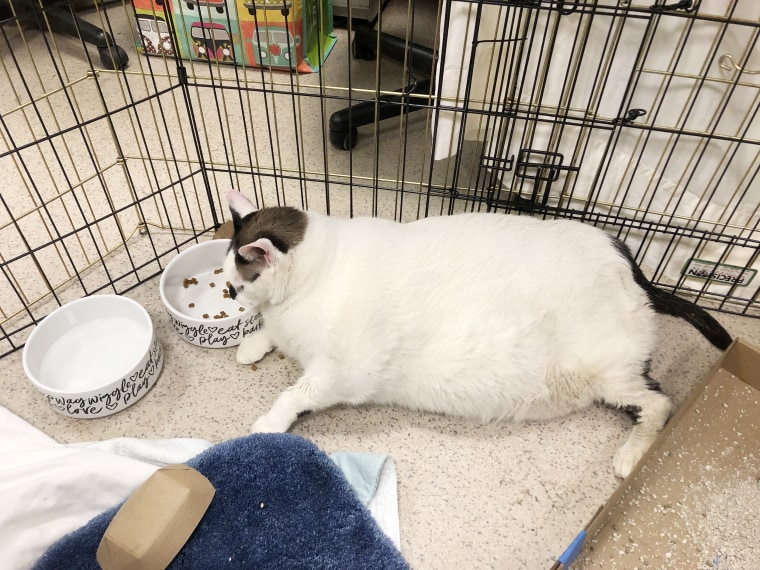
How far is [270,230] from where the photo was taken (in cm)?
114

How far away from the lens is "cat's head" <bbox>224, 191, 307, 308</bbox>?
1086 millimetres

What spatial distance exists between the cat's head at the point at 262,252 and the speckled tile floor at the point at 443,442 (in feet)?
0.97

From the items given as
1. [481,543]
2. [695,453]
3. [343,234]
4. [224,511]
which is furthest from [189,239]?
[695,453]

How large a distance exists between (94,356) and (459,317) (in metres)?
0.91

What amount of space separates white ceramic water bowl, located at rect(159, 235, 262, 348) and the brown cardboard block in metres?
0.40

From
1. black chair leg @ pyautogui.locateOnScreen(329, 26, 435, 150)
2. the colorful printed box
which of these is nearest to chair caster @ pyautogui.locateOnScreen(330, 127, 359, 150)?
black chair leg @ pyautogui.locateOnScreen(329, 26, 435, 150)

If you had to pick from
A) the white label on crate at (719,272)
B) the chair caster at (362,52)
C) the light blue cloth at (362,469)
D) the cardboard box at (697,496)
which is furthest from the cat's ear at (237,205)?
the chair caster at (362,52)

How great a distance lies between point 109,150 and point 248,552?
1613 millimetres

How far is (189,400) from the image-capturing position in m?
1.31

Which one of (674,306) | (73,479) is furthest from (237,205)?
(674,306)

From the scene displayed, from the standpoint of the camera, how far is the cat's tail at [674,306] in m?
1.23

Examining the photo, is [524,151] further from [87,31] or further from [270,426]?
[87,31]

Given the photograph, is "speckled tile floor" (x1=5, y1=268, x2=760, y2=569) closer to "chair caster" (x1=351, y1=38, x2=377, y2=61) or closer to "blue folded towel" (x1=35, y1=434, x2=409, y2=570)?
"blue folded towel" (x1=35, y1=434, x2=409, y2=570)

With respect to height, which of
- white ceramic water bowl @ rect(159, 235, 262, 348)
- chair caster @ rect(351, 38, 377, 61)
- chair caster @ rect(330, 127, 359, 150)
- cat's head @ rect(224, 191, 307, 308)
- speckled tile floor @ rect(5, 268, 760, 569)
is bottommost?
speckled tile floor @ rect(5, 268, 760, 569)
